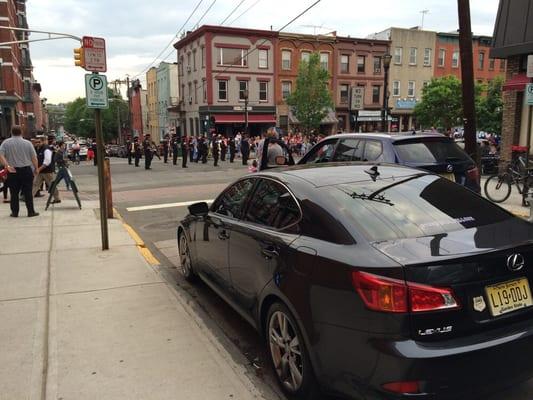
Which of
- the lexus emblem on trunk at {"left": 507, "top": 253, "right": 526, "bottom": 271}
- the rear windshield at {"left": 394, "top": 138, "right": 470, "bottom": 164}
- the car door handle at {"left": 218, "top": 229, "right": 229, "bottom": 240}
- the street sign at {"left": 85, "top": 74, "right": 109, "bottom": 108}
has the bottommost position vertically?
the car door handle at {"left": 218, "top": 229, "right": 229, "bottom": 240}

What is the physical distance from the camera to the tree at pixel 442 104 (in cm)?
3681

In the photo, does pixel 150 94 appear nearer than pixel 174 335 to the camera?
No

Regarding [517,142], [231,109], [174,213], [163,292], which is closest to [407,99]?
[231,109]

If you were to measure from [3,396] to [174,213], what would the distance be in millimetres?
7581

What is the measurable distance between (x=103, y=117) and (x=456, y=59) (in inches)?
2620

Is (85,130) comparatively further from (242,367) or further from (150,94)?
(242,367)

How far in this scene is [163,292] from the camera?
5.33 metres

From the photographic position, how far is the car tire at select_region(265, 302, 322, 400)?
3.01 metres

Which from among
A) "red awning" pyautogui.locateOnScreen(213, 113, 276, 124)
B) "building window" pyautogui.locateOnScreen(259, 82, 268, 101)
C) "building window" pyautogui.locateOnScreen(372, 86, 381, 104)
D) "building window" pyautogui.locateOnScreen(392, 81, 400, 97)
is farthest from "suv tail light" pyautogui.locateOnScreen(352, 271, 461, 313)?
"building window" pyautogui.locateOnScreen(392, 81, 400, 97)

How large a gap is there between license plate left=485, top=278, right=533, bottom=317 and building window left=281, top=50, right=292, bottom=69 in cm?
4361

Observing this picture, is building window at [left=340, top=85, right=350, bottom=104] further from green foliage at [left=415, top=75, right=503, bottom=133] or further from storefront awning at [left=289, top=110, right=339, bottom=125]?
green foliage at [left=415, top=75, right=503, bottom=133]

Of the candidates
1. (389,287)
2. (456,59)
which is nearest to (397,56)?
(456,59)

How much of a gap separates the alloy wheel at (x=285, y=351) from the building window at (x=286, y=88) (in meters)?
42.7

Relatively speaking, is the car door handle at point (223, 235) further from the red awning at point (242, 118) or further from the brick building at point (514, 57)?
the red awning at point (242, 118)
